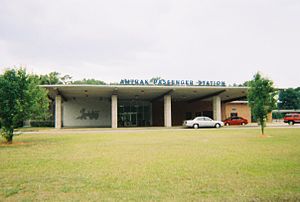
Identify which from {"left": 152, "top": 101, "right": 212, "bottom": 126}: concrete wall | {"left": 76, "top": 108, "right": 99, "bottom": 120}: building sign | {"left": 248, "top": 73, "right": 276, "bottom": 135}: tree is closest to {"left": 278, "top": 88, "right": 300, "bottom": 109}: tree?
{"left": 152, "top": 101, "right": 212, "bottom": 126}: concrete wall

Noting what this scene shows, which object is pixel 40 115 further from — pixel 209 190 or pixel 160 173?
pixel 209 190

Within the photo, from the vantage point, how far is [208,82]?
3291cm

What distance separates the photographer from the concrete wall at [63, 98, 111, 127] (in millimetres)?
41062

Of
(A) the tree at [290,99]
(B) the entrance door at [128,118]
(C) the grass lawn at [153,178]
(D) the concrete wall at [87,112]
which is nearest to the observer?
(C) the grass lawn at [153,178]

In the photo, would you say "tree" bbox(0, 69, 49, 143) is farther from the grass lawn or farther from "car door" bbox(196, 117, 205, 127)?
"car door" bbox(196, 117, 205, 127)

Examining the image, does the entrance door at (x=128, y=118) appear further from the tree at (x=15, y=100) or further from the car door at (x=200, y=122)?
the tree at (x=15, y=100)

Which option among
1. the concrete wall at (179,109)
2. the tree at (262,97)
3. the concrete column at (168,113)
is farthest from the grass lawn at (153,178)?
the concrete wall at (179,109)

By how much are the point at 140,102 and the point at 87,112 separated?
33.1ft

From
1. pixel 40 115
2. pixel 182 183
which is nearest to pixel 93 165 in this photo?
pixel 182 183

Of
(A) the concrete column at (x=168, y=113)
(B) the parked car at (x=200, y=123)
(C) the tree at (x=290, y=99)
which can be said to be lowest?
(B) the parked car at (x=200, y=123)

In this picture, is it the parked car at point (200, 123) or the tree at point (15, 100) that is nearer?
the tree at point (15, 100)

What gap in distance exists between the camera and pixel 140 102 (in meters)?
46.6

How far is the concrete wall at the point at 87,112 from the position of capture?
41.1m

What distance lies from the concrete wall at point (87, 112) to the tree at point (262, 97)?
27.6m
